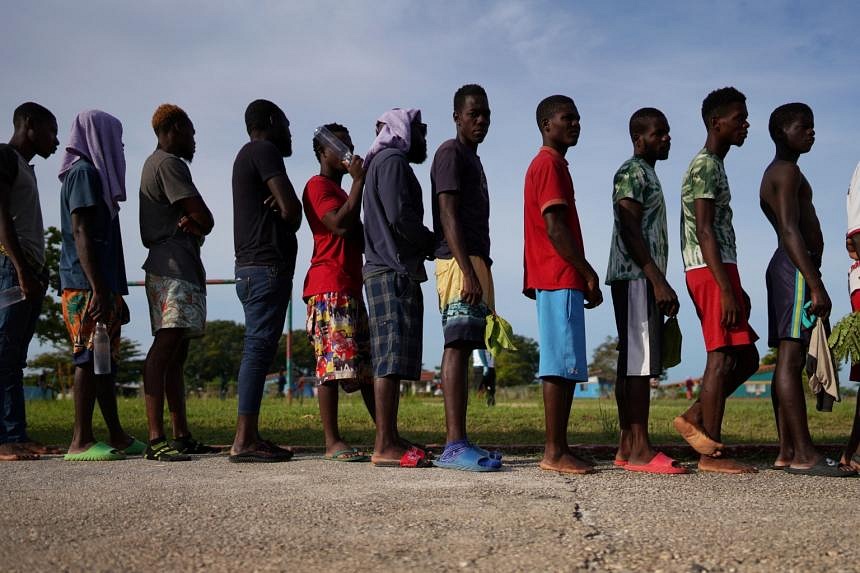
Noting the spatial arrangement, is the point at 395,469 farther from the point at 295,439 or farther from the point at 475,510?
the point at 295,439

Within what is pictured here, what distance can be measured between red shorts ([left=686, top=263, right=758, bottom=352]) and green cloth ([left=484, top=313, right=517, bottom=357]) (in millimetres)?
1173

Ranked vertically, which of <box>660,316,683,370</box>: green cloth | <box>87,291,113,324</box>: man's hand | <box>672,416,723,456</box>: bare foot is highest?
<box>87,291,113,324</box>: man's hand

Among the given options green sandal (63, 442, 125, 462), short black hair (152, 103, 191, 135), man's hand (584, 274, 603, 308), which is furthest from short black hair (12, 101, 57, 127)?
man's hand (584, 274, 603, 308)

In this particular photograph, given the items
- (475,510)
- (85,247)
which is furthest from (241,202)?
(475,510)

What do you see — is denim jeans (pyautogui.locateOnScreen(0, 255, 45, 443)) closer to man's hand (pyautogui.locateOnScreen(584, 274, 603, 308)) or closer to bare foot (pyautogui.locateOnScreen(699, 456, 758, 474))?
man's hand (pyautogui.locateOnScreen(584, 274, 603, 308))

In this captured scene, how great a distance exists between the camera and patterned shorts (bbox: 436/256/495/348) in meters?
4.93

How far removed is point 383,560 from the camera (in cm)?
257

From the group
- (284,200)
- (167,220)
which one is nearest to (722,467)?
(284,200)

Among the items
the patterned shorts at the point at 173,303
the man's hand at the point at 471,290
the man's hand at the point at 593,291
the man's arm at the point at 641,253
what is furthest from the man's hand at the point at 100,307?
the man's arm at the point at 641,253

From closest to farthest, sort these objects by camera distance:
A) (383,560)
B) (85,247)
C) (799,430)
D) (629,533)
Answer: (383,560), (629,533), (799,430), (85,247)

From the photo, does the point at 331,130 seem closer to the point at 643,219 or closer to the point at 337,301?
the point at 337,301

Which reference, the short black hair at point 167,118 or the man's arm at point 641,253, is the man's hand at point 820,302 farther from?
the short black hair at point 167,118

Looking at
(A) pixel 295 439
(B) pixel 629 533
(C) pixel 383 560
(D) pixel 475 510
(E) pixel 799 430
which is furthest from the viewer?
(A) pixel 295 439

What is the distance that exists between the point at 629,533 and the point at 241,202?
11.8ft
